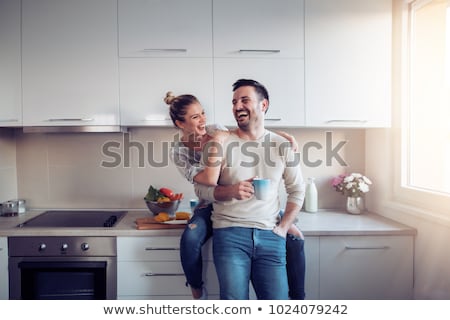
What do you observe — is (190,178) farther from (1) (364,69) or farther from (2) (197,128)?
(1) (364,69)

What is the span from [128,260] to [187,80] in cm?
90

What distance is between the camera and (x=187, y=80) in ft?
5.73

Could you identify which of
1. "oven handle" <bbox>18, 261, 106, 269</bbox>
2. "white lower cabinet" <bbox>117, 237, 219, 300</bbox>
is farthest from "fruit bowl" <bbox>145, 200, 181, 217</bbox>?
"oven handle" <bbox>18, 261, 106, 269</bbox>

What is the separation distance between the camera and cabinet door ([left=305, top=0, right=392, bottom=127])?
1.77 meters

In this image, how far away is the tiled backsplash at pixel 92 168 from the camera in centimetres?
203

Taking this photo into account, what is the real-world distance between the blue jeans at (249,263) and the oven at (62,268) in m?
0.55

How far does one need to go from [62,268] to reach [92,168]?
24.9 inches

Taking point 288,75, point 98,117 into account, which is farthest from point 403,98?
point 98,117

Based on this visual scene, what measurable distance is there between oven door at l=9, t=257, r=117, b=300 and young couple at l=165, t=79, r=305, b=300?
39 cm

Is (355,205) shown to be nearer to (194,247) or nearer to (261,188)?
(261,188)

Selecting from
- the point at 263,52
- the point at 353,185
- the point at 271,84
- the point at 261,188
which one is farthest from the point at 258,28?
the point at 353,185

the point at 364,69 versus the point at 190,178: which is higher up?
the point at 364,69

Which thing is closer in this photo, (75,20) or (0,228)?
(0,228)

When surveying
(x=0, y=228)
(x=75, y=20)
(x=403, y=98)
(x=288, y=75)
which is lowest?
(x=0, y=228)
